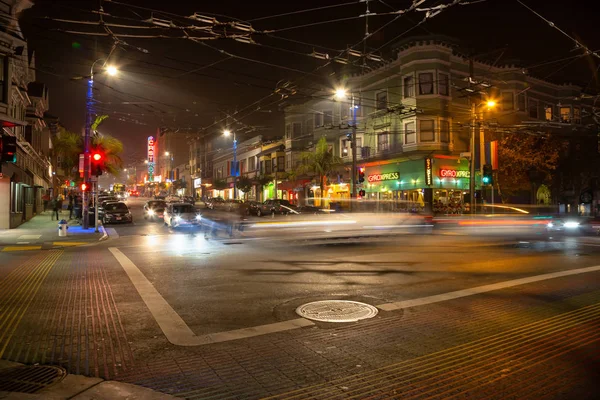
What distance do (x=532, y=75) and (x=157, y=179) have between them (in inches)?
4310

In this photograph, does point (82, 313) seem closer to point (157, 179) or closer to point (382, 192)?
point (382, 192)

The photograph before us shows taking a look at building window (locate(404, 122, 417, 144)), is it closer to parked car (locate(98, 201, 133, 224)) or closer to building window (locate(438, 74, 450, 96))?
building window (locate(438, 74, 450, 96))

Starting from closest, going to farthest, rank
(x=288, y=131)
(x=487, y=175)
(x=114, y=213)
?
(x=487, y=175) < (x=114, y=213) < (x=288, y=131)

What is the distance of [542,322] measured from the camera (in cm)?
608

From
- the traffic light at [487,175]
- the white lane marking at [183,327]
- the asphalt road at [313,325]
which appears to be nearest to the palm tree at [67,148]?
the asphalt road at [313,325]

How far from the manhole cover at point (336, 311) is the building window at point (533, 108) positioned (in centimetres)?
3823

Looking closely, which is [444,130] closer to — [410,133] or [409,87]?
[410,133]

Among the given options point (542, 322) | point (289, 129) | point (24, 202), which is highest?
point (289, 129)

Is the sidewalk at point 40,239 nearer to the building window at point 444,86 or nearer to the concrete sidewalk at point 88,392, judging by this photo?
the concrete sidewalk at point 88,392

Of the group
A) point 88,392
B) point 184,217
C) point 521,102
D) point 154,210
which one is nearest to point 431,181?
point 521,102

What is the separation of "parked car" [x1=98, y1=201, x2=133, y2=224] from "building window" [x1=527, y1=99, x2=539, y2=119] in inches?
1378

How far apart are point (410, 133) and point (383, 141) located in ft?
11.8

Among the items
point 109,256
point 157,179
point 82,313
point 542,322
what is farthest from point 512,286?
point 157,179

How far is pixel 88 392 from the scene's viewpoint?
3.86 meters
